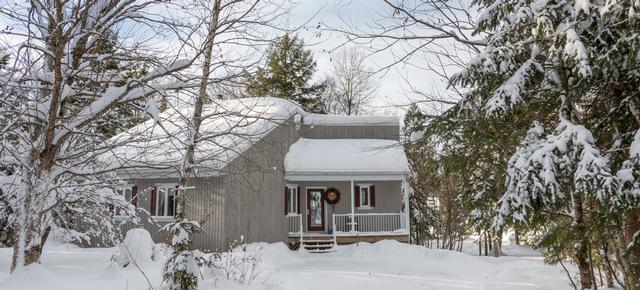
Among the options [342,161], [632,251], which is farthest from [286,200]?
[632,251]

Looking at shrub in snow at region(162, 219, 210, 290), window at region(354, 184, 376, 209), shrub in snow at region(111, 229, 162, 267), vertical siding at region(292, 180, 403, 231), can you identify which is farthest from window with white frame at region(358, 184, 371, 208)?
shrub in snow at region(162, 219, 210, 290)

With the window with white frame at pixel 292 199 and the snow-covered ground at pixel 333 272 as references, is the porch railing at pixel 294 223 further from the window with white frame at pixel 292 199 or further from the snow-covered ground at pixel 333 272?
the snow-covered ground at pixel 333 272

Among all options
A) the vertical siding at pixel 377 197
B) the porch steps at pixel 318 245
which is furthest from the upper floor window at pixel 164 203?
the vertical siding at pixel 377 197

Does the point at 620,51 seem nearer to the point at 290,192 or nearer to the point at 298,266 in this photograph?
the point at 298,266

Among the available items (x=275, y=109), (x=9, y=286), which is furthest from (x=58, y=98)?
(x=275, y=109)

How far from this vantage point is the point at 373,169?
17.2 m

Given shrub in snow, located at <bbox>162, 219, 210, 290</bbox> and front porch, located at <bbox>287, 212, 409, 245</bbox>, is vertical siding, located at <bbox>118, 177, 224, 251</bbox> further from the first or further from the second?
shrub in snow, located at <bbox>162, 219, 210, 290</bbox>

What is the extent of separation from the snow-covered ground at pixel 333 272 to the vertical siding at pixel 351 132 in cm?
538

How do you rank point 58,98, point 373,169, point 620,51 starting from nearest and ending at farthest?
point 620,51, point 58,98, point 373,169

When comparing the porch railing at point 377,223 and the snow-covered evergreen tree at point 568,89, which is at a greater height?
the snow-covered evergreen tree at point 568,89

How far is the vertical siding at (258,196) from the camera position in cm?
1524

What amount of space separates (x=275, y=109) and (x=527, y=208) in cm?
1356

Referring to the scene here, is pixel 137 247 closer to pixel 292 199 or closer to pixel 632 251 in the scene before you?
pixel 632 251

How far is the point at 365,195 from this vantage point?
19.0 meters
